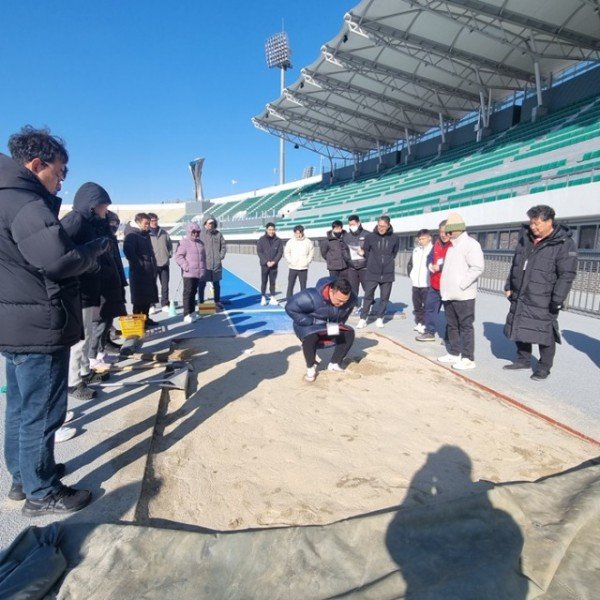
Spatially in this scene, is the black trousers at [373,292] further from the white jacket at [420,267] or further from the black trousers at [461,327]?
the black trousers at [461,327]

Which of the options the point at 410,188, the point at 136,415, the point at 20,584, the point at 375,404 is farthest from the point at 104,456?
the point at 410,188

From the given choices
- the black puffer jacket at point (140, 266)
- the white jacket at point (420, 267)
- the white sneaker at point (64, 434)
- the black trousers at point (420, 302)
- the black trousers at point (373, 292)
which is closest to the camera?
the white sneaker at point (64, 434)

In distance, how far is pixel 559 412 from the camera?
3.38 meters

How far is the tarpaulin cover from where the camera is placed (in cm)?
160

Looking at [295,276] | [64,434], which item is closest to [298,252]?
[295,276]

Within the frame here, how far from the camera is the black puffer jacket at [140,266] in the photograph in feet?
18.5

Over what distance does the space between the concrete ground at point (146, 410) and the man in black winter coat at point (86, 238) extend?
267mm

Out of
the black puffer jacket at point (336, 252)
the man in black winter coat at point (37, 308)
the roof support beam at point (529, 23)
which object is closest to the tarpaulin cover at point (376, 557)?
the man in black winter coat at point (37, 308)

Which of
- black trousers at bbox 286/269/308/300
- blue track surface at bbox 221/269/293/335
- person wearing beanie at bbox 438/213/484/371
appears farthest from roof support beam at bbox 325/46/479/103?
person wearing beanie at bbox 438/213/484/371

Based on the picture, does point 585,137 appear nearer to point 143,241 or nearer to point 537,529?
point 143,241

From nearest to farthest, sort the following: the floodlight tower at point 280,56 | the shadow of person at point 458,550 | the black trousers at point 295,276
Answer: the shadow of person at point 458,550, the black trousers at point 295,276, the floodlight tower at point 280,56

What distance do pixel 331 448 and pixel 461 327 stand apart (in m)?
2.52

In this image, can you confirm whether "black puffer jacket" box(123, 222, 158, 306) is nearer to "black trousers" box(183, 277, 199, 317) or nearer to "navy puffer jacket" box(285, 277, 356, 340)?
"black trousers" box(183, 277, 199, 317)

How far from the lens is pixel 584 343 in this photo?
18.0ft
